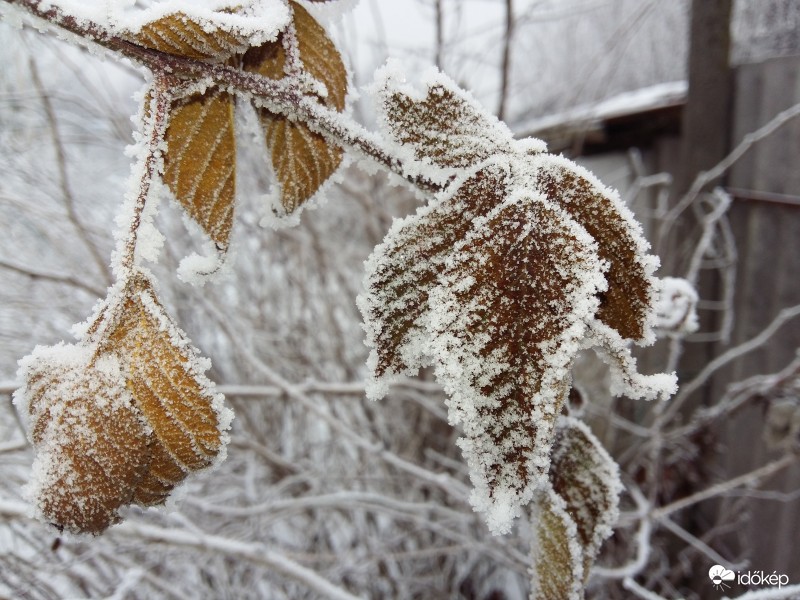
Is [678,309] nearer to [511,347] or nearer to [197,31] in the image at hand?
[511,347]

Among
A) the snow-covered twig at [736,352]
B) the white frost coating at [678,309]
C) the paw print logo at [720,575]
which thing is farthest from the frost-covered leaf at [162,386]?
the snow-covered twig at [736,352]

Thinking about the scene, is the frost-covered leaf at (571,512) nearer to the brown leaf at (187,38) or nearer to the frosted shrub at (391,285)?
the frosted shrub at (391,285)

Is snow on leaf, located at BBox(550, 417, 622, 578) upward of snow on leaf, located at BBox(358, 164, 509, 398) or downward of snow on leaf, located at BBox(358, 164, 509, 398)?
downward

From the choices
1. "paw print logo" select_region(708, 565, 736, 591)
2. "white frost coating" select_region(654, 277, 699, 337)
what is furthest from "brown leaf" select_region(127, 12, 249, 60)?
"paw print logo" select_region(708, 565, 736, 591)

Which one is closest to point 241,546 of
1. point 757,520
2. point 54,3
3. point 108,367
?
point 108,367

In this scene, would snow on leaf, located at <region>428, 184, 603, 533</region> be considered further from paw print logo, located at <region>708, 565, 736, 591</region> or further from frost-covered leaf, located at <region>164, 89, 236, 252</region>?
paw print logo, located at <region>708, 565, 736, 591</region>

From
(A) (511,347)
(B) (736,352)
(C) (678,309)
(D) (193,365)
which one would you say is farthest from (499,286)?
(B) (736,352)

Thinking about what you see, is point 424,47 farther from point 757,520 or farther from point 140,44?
point 757,520
